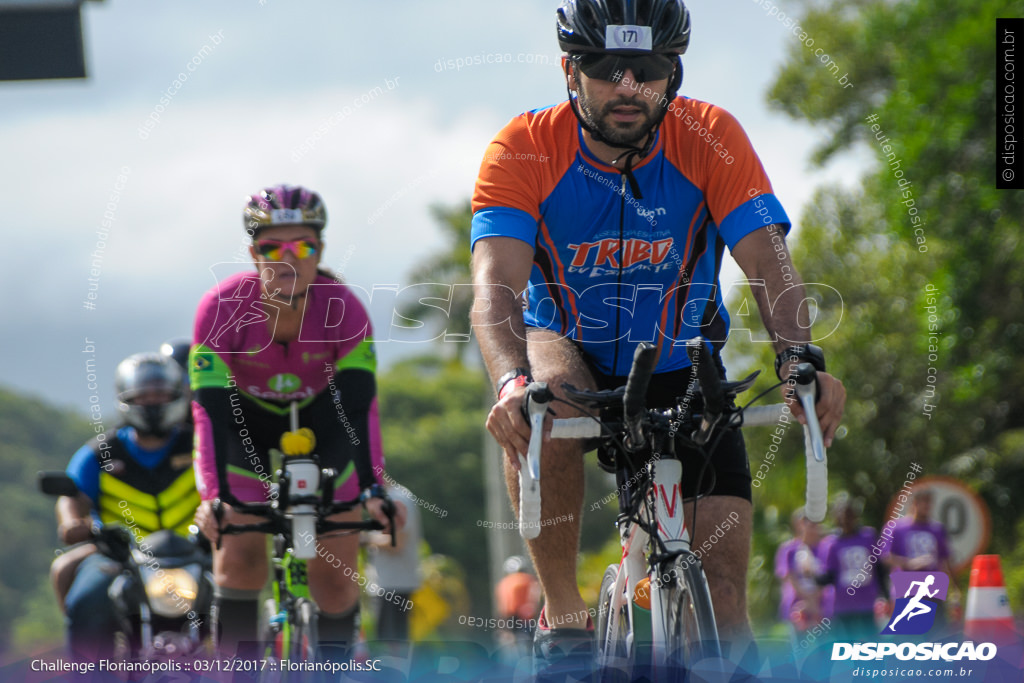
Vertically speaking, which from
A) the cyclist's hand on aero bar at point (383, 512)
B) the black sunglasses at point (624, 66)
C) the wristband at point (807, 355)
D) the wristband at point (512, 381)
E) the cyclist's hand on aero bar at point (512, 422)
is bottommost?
the cyclist's hand on aero bar at point (383, 512)

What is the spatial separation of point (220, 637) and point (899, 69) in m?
16.6

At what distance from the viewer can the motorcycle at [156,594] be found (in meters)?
5.56

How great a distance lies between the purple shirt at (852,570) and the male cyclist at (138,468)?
20.5ft

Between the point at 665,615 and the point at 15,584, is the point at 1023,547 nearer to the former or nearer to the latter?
the point at 665,615

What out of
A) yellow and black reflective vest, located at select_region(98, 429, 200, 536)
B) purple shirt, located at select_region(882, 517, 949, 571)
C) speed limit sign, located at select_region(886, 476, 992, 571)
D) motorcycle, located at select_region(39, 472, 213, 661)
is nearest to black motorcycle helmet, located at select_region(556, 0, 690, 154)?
motorcycle, located at select_region(39, 472, 213, 661)

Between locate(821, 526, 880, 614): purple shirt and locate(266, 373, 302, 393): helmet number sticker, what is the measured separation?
6.41 metres

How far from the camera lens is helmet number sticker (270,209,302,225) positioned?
5.41m

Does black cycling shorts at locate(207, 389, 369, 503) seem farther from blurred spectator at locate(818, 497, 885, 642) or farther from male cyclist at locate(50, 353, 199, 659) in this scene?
blurred spectator at locate(818, 497, 885, 642)

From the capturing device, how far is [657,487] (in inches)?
131

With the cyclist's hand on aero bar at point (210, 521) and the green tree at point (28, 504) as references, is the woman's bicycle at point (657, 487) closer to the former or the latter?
the cyclist's hand on aero bar at point (210, 521)

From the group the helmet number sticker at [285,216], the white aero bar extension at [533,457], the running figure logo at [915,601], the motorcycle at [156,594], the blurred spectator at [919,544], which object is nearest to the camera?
the white aero bar extension at [533,457]

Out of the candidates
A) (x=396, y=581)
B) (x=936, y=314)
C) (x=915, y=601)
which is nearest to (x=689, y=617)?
(x=915, y=601)

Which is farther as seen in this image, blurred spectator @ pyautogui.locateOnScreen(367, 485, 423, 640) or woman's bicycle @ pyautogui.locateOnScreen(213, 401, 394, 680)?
blurred spectator @ pyautogui.locateOnScreen(367, 485, 423, 640)

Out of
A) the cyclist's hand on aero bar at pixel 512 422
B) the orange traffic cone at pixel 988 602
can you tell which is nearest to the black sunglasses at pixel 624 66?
the cyclist's hand on aero bar at pixel 512 422
